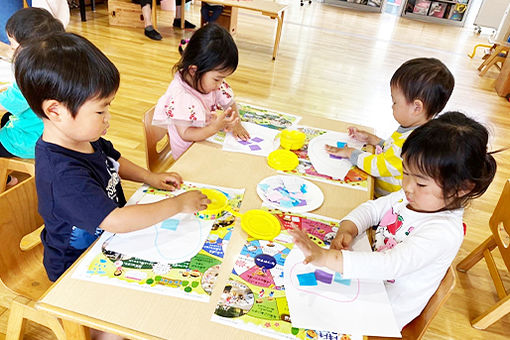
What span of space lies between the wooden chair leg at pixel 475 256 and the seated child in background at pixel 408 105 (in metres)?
0.77

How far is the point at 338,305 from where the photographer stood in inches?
31.0

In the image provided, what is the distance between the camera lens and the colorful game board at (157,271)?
76 centimetres

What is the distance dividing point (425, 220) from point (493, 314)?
97 cm

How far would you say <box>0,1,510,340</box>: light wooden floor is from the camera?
190 centimetres

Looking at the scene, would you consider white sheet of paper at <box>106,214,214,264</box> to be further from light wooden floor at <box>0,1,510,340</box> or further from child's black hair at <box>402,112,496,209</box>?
light wooden floor at <box>0,1,510,340</box>

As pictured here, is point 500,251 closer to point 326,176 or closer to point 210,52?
point 326,176

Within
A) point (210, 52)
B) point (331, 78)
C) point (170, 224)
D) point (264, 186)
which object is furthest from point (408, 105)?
point (331, 78)

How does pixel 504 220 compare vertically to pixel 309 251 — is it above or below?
below

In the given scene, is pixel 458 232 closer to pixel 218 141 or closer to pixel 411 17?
pixel 218 141

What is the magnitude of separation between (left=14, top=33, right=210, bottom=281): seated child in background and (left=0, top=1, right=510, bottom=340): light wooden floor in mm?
730

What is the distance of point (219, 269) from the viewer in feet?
2.69

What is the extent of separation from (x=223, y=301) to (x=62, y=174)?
1.56 ft

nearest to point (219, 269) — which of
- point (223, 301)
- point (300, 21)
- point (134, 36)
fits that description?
point (223, 301)

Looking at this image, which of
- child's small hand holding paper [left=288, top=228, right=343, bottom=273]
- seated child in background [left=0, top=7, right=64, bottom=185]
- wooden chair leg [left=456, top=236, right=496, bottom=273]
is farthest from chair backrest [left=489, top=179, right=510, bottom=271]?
seated child in background [left=0, top=7, right=64, bottom=185]
